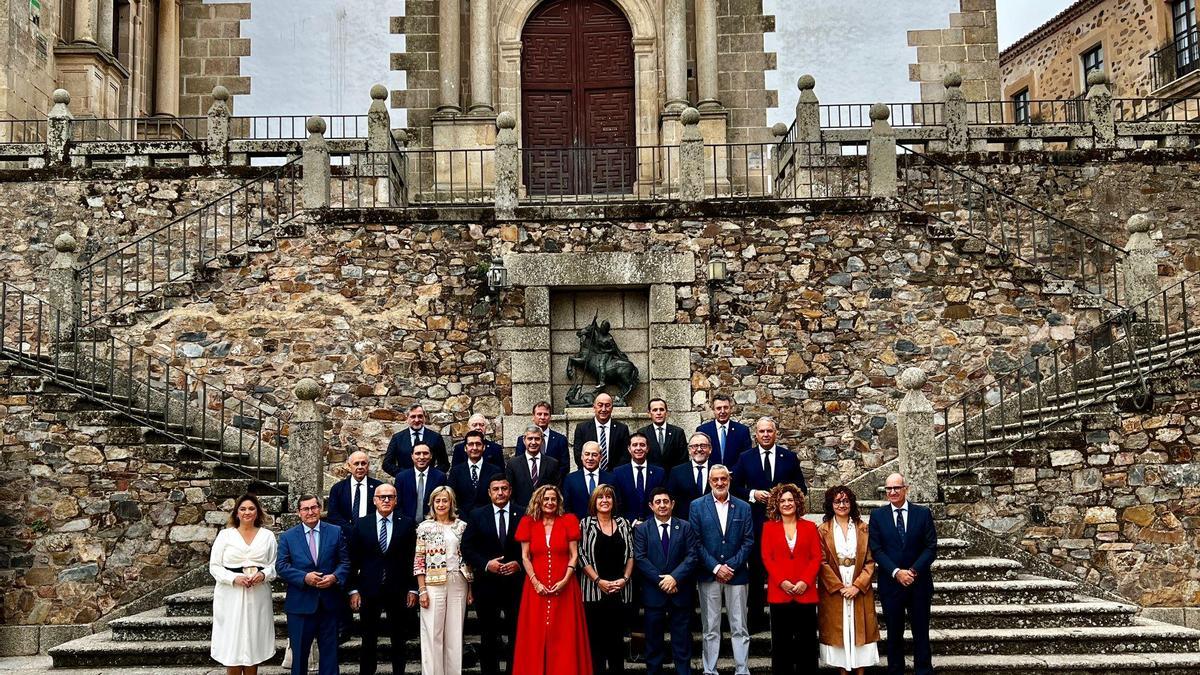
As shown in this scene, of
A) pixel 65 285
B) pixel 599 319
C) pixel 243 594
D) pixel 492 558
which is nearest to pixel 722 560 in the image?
pixel 492 558

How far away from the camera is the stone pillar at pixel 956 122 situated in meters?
14.2

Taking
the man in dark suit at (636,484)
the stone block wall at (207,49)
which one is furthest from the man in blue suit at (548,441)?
the stone block wall at (207,49)

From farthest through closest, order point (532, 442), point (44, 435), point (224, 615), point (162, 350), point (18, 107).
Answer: point (18, 107)
point (162, 350)
point (44, 435)
point (532, 442)
point (224, 615)

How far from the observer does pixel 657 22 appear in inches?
640

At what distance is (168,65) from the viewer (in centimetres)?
1723

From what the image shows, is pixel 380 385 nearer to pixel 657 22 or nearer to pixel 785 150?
pixel 785 150

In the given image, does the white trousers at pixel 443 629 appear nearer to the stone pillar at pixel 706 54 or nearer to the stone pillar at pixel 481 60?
the stone pillar at pixel 481 60

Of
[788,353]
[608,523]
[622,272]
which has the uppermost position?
[622,272]

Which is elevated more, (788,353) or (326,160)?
(326,160)

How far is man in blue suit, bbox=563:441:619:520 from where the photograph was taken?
7.38 meters

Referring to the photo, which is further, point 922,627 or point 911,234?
point 911,234

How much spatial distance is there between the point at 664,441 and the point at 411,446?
189 cm

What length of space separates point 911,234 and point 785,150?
2.88m

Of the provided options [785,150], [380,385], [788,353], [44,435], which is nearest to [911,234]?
[788,353]
